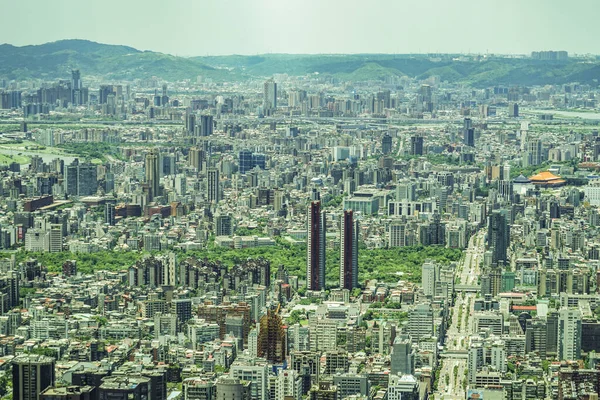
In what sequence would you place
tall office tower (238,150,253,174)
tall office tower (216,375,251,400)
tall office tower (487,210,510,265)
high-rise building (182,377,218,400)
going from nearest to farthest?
tall office tower (216,375,251,400), high-rise building (182,377,218,400), tall office tower (487,210,510,265), tall office tower (238,150,253,174)

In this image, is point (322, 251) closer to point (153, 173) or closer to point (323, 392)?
point (323, 392)

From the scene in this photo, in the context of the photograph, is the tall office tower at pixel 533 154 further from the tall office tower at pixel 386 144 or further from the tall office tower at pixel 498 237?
the tall office tower at pixel 498 237

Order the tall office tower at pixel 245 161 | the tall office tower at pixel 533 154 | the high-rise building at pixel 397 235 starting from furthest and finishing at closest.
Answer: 1. the tall office tower at pixel 533 154
2. the tall office tower at pixel 245 161
3. the high-rise building at pixel 397 235

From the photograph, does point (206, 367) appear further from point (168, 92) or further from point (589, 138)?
point (168, 92)

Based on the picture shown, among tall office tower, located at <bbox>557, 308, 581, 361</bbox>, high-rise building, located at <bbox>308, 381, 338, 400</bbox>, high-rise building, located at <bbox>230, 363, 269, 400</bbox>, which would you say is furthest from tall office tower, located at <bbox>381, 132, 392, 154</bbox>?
high-rise building, located at <bbox>308, 381, 338, 400</bbox>

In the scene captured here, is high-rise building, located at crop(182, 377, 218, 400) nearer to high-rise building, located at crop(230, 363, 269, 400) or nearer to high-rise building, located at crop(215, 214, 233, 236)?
high-rise building, located at crop(230, 363, 269, 400)

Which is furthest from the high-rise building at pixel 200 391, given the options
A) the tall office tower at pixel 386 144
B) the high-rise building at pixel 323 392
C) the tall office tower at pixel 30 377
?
the tall office tower at pixel 386 144

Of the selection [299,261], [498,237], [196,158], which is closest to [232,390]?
[299,261]
